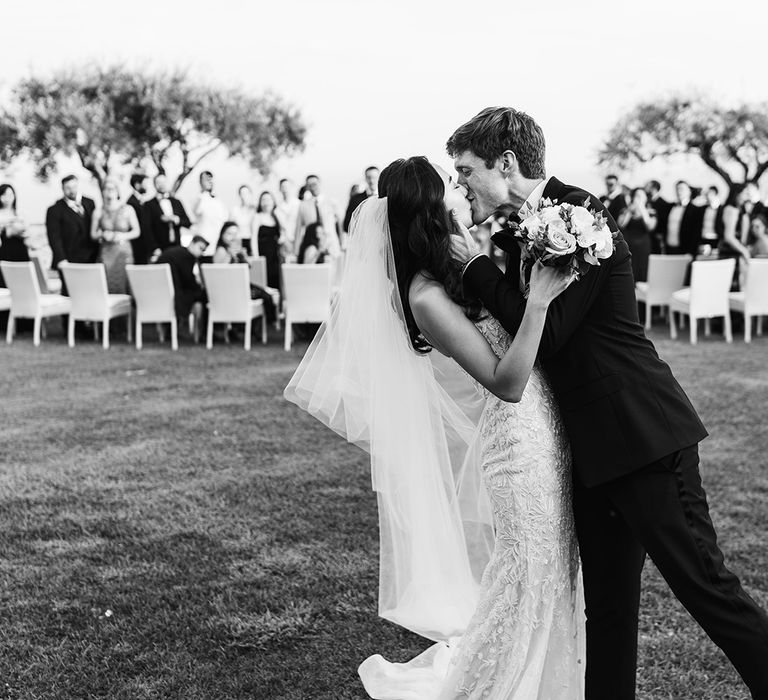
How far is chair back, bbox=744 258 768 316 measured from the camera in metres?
10.8

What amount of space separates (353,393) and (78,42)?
30.4 meters

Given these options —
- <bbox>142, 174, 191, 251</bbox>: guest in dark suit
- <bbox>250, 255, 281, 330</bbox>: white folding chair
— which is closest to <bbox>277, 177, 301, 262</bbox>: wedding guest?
<bbox>250, 255, 281, 330</bbox>: white folding chair

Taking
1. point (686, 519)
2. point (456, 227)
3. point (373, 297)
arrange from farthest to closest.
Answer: point (373, 297), point (456, 227), point (686, 519)

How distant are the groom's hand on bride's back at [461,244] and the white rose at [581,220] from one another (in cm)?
39

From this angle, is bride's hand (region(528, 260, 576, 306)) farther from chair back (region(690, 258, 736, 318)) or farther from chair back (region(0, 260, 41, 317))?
chair back (region(0, 260, 41, 317))

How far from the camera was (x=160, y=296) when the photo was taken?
11234 millimetres

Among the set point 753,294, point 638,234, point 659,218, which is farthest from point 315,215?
point 659,218

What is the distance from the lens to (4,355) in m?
10.9

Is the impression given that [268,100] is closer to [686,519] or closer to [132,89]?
[132,89]

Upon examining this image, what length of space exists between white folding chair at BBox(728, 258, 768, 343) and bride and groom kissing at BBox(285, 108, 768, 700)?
8610mm

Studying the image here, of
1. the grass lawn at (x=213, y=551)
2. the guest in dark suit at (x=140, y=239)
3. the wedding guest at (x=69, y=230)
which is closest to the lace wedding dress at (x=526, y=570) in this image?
the grass lawn at (x=213, y=551)

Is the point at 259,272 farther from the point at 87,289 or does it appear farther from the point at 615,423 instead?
the point at 615,423

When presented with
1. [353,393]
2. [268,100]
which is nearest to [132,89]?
[268,100]

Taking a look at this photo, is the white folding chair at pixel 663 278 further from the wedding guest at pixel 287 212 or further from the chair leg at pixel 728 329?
the wedding guest at pixel 287 212
